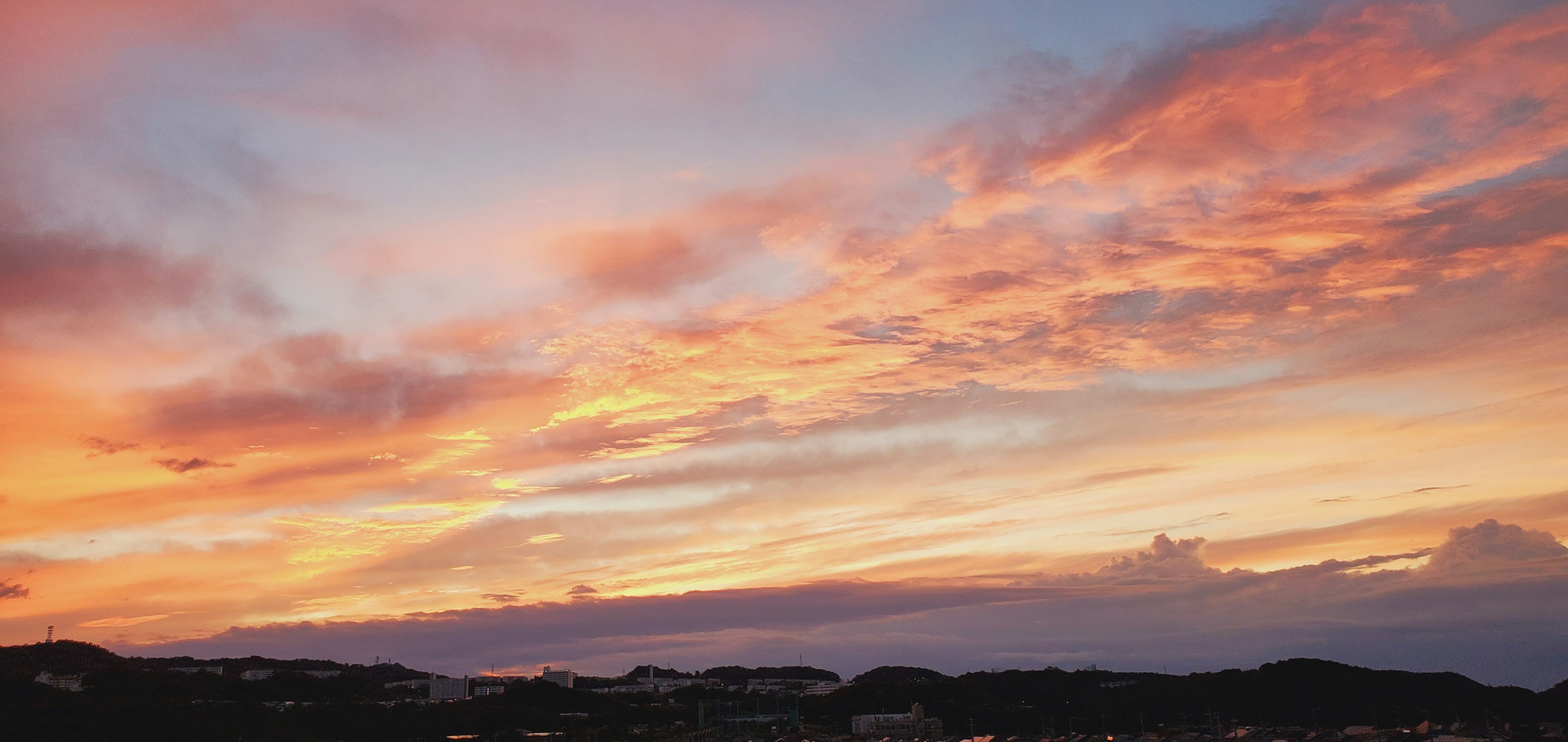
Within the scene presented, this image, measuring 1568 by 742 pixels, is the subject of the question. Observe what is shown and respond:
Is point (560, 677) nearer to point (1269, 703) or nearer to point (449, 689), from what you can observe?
point (449, 689)

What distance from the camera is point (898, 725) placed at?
131250 mm

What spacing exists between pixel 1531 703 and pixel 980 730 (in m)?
70.0

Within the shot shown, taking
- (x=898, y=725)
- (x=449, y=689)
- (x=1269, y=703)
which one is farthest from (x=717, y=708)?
(x=1269, y=703)

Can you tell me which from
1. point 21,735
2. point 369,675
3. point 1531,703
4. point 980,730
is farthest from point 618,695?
point 1531,703

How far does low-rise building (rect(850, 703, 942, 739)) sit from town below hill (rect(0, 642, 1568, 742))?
1.31 feet

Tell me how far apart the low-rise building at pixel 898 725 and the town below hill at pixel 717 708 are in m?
0.40

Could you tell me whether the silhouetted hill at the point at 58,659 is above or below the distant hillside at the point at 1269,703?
above

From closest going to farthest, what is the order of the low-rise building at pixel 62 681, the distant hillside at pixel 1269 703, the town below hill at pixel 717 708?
1. the town below hill at pixel 717 708
2. the low-rise building at pixel 62 681
3. the distant hillside at pixel 1269 703

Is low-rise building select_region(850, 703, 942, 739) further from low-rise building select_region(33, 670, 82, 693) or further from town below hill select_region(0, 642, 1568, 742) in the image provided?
low-rise building select_region(33, 670, 82, 693)

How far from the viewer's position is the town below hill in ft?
317

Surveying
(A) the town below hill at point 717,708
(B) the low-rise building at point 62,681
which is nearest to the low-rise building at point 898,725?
(A) the town below hill at point 717,708

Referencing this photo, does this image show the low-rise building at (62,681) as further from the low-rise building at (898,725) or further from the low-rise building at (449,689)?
the low-rise building at (898,725)

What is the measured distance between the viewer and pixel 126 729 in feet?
277

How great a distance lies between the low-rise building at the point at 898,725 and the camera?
12319cm
